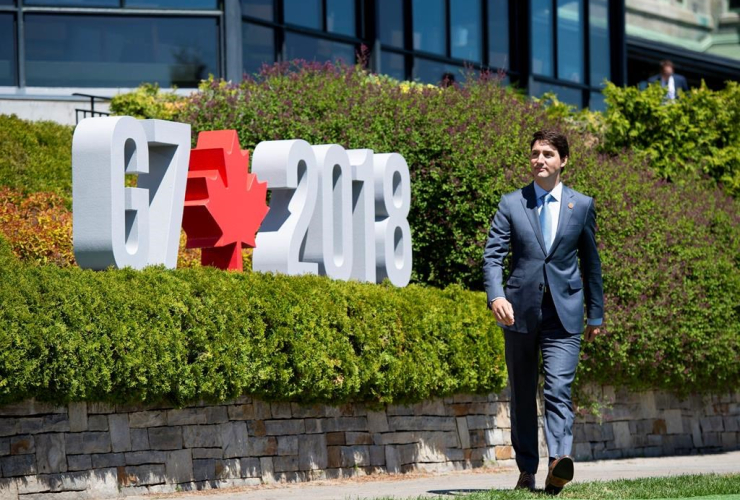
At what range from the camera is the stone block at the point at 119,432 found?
780cm

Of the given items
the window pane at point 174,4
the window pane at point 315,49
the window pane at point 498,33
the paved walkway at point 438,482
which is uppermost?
the window pane at point 498,33

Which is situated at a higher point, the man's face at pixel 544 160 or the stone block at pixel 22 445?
the man's face at pixel 544 160

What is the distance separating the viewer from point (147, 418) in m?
8.02

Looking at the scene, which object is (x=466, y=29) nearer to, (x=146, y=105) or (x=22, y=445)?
(x=146, y=105)

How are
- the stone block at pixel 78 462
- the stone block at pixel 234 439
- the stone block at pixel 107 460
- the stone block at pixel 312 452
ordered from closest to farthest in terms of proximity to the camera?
the stone block at pixel 78 462 < the stone block at pixel 107 460 < the stone block at pixel 234 439 < the stone block at pixel 312 452

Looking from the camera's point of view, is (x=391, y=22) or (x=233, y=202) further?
(x=391, y=22)

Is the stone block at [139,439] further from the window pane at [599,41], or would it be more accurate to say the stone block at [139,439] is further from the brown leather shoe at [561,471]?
the window pane at [599,41]

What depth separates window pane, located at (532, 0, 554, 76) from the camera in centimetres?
2236

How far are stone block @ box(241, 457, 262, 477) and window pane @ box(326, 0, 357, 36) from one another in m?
10.8

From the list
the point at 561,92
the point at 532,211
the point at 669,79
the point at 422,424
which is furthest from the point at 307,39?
the point at 532,211

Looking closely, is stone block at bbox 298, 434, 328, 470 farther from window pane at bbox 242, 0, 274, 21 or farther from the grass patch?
window pane at bbox 242, 0, 274, 21

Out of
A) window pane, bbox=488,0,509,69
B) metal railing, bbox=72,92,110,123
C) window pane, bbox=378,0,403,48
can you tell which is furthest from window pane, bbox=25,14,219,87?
window pane, bbox=488,0,509,69

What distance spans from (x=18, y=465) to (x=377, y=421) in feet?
10.4

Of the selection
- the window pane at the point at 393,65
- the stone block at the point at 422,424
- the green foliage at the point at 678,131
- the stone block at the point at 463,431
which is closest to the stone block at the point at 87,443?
the stone block at the point at 422,424
